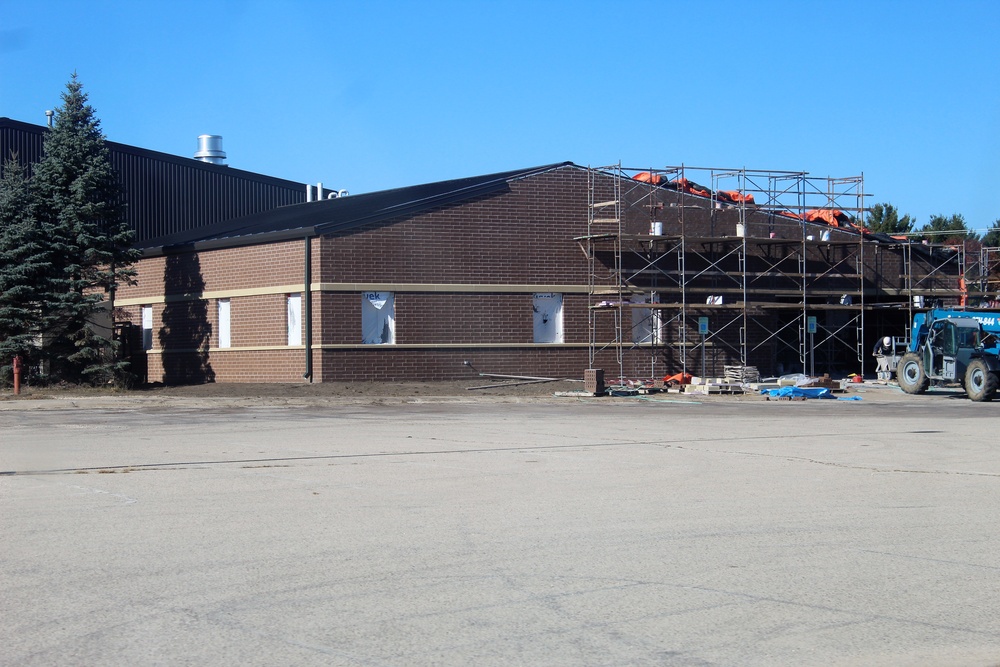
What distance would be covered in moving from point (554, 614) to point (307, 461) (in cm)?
818

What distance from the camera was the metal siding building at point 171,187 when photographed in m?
42.2

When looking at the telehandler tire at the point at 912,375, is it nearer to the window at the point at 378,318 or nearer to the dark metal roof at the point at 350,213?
the dark metal roof at the point at 350,213

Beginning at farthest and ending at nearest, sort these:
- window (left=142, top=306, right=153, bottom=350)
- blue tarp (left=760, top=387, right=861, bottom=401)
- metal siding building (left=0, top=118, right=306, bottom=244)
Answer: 1. metal siding building (left=0, top=118, right=306, bottom=244)
2. window (left=142, top=306, right=153, bottom=350)
3. blue tarp (left=760, top=387, right=861, bottom=401)

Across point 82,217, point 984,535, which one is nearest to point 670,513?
point 984,535

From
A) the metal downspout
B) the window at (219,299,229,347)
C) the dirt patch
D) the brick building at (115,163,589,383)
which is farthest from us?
the window at (219,299,229,347)

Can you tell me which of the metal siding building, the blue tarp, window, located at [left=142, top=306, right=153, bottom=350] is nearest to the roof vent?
the metal siding building

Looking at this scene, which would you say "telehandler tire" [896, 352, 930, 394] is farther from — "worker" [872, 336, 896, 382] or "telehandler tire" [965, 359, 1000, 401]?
"worker" [872, 336, 896, 382]

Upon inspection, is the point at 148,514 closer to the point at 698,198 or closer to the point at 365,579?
the point at 365,579

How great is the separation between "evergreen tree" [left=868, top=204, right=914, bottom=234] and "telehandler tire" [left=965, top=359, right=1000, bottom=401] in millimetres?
53098

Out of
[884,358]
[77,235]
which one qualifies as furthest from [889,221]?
[77,235]

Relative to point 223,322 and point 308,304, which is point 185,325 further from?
point 308,304

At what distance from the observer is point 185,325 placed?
35.2 m

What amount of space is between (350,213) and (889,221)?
57670mm

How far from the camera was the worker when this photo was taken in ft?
117
